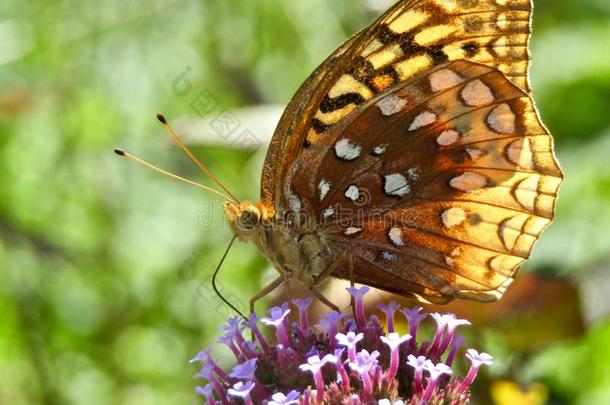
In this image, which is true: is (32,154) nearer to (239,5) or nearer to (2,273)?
(2,273)

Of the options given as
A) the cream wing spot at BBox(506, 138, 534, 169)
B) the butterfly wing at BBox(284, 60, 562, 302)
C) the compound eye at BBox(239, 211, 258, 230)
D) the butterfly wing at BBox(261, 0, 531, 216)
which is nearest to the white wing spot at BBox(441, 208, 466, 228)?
the butterfly wing at BBox(284, 60, 562, 302)

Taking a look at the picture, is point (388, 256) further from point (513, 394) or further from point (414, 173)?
point (513, 394)

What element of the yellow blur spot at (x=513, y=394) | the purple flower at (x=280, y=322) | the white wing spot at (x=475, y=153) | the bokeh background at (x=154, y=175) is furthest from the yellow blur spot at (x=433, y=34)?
the yellow blur spot at (x=513, y=394)

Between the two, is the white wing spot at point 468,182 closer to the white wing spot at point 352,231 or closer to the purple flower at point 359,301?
the white wing spot at point 352,231

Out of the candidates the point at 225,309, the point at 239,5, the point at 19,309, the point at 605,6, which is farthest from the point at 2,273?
the point at 605,6

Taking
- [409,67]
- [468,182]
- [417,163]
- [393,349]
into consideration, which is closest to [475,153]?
[468,182]

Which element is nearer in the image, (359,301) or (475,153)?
(359,301)

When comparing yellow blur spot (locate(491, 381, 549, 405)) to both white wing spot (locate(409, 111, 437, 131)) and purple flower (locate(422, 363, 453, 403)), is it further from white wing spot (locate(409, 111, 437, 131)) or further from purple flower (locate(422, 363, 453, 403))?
white wing spot (locate(409, 111, 437, 131))

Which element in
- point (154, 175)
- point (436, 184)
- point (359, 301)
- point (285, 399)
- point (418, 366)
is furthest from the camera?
point (154, 175)
